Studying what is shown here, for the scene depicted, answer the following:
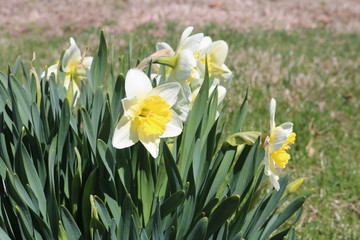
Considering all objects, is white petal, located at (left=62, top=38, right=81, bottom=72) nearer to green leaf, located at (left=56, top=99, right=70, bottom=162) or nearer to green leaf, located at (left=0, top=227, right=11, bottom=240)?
green leaf, located at (left=56, top=99, right=70, bottom=162)

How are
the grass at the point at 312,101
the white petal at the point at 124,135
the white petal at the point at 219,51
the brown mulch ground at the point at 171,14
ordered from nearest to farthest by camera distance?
the white petal at the point at 124,135 → the white petal at the point at 219,51 → the grass at the point at 312,101 → the brown mulch ground at the point at 171,14

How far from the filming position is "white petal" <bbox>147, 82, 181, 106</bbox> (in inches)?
55.4

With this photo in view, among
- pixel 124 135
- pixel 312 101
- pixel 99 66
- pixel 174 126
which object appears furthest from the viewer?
pixel 312 101

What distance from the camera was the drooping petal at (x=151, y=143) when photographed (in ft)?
4.43

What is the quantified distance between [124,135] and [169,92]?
192mm

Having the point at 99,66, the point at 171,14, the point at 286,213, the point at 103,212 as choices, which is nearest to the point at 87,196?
the point at 103,212

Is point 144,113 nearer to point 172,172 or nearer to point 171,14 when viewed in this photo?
point 172,172

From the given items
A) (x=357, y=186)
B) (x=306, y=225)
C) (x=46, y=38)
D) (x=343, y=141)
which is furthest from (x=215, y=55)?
(x=46, y=38)

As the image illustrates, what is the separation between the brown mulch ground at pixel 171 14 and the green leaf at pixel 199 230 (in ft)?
22.4

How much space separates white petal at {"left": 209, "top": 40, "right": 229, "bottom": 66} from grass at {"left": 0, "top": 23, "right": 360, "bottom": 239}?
28 centimetres

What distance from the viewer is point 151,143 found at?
1362 millimetres

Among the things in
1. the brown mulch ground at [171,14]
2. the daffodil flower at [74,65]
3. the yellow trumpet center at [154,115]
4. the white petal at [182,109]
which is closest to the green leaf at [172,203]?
the yellow trumpet center at [154,115]

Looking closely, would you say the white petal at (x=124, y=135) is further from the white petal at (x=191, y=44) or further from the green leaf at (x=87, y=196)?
the white petal at (x=191, y=44)

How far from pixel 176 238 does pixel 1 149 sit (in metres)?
0.62
